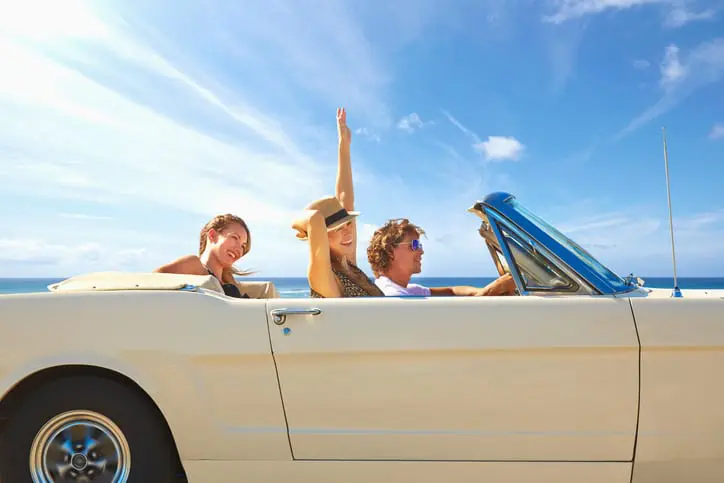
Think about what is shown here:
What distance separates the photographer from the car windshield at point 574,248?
2.56 metres

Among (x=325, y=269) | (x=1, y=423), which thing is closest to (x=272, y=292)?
(x=325, y=269)

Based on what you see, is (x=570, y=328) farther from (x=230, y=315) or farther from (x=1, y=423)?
(x=1, y=423)

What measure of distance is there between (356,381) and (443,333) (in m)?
0.43

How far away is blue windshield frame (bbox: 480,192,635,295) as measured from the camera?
2479 millimetres

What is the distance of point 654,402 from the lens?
2260 millimetres

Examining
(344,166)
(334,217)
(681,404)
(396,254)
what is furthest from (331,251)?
(681,404)

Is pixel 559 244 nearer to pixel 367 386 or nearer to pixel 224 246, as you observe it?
pixel 367 386

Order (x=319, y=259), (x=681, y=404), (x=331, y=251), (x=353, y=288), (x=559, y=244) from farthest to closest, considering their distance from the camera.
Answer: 1. (x=331, y=251)
2. (x=353, y=288)
3. (x=319, y=259)
4. (x=559, y=244)
5. (x=681, y=404)

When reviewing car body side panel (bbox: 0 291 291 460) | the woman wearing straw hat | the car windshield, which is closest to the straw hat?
the woman wearing straw hat

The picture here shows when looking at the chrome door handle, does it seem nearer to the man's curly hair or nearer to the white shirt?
the white shirt

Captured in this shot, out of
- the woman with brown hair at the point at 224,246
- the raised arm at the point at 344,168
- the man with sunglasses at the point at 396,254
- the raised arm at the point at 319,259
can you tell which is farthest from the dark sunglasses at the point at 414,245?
the woman with brown hair at the point at 224,246

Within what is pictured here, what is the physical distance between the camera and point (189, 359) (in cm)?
239

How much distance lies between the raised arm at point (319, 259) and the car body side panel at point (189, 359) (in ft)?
1.49

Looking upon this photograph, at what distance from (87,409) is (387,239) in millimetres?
1805
